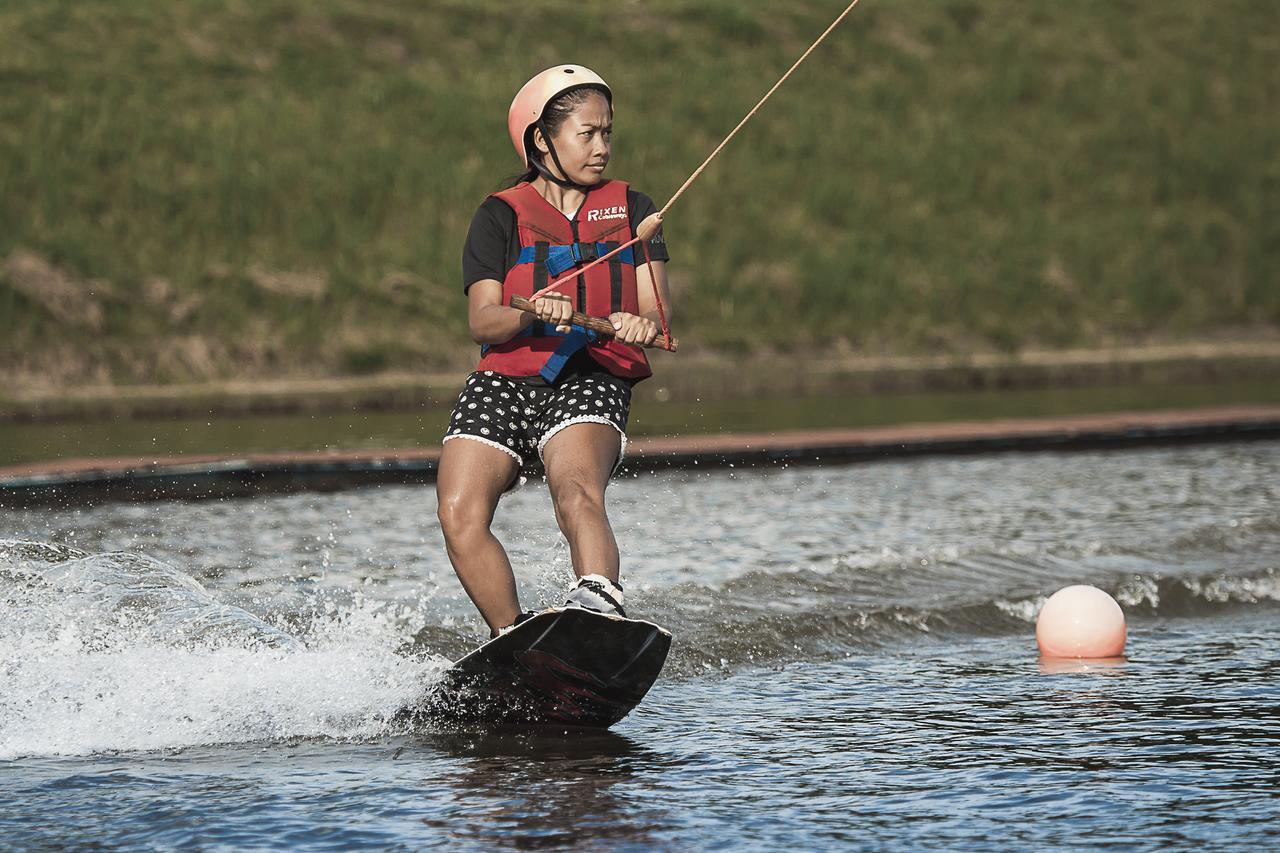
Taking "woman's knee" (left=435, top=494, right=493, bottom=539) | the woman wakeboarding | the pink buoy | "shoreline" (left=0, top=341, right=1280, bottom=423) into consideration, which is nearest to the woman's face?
the woman wakeboarding

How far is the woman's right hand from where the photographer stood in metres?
5.20

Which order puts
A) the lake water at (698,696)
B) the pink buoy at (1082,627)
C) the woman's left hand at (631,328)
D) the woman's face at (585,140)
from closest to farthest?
the lake water at (698,696) < the woman's left hand at (631,328) < the woman's face at (585,140) < the pink buoy at (1082,627)

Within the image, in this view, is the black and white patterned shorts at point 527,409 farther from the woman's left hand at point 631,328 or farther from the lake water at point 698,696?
the lake water at point 698,696

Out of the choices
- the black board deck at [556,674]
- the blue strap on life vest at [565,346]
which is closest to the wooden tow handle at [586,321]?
the blue strap on life vest at [565,346]

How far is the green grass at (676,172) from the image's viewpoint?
28.2 metres

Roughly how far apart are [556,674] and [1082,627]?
2.45 meters

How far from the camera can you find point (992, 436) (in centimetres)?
1531

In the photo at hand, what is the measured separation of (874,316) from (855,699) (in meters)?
25.2

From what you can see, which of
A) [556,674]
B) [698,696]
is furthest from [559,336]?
[698,696]

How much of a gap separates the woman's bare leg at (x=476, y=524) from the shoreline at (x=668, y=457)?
24.3 feet

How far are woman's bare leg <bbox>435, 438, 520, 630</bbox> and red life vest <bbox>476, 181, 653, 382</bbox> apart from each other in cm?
30

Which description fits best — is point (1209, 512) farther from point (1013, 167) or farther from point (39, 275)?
point (1013, 167)

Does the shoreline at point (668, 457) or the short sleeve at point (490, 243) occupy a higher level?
the short sleeve at point (490, 243)

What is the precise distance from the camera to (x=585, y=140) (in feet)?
18.5
